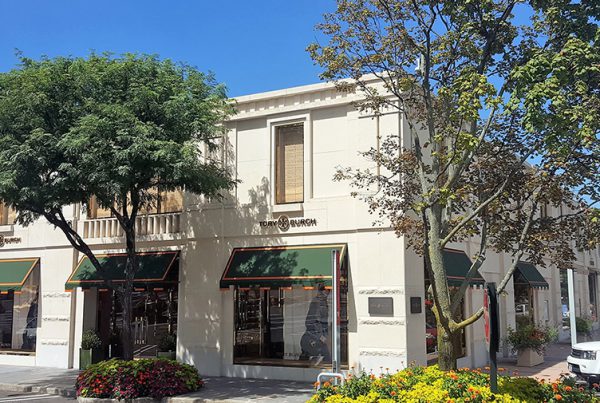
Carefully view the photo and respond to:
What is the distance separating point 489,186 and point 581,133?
259cm

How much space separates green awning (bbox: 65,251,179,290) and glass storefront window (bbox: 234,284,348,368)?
2.31 metres

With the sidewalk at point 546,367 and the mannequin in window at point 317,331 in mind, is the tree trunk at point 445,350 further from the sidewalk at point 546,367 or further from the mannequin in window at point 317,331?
the mannequin in window at point 317,331

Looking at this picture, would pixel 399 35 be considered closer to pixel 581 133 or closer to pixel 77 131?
pixel 581 133

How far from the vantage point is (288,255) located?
16062 millimetres

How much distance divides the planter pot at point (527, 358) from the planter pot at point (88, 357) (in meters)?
13.1

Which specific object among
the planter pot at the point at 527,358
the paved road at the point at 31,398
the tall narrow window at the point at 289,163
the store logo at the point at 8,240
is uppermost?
the tall narrow window at the point at 289,163

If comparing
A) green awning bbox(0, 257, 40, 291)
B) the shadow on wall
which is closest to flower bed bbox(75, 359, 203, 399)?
the shadow on wall

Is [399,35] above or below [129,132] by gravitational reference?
above

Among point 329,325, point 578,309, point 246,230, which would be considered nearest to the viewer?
point 329,325

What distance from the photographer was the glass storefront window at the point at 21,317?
20484 millimetres

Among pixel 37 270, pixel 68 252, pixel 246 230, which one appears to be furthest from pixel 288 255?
pixel 37 270

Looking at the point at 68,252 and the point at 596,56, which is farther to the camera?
the point at 68,252

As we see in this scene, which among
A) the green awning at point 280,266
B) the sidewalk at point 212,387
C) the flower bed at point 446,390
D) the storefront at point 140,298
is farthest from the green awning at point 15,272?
the flower bed at point 446,390

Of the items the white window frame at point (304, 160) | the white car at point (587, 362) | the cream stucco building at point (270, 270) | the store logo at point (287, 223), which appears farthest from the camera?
the white window frame at point (304, 160)
